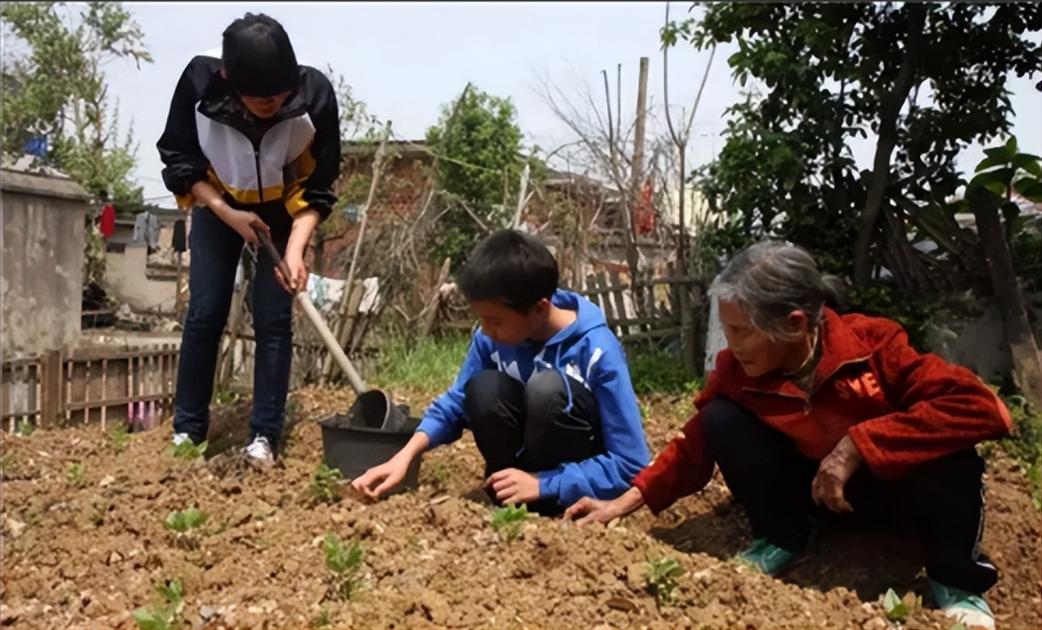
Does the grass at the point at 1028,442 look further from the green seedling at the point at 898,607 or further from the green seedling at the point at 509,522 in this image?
the green seedling at the point at 509,522

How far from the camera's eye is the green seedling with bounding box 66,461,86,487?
3.13 metres

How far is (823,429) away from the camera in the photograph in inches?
91.8

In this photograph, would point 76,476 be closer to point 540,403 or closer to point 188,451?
point 188,451

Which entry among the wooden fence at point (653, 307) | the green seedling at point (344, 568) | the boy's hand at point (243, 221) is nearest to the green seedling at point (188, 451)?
the boy's hand at point (243, 221)

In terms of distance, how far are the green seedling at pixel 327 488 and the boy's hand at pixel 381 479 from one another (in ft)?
0.17

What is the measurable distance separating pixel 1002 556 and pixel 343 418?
198 cm

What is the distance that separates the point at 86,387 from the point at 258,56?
370 cm

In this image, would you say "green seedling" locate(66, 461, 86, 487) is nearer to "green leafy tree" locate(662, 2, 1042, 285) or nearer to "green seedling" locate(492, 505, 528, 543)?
"green seedling" locate(492, 505, 528, 543)

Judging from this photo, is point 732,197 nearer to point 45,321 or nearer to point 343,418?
point 343,418

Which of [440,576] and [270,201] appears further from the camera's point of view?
[270,201]

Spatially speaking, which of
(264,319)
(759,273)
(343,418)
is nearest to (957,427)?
(759,273)

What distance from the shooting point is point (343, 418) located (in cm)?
328

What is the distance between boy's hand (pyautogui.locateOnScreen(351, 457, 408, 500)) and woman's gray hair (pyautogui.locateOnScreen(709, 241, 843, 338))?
97 cm

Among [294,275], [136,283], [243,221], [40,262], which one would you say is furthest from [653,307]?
[136,283]
